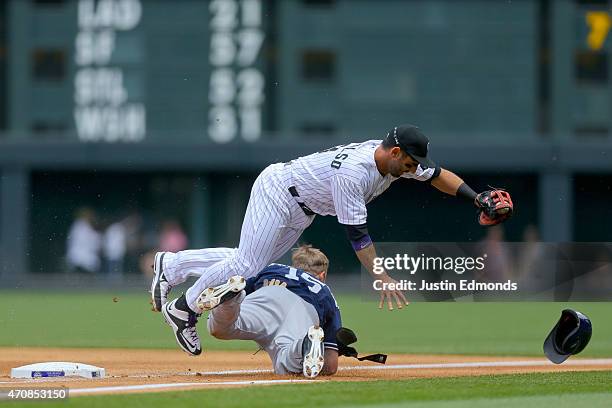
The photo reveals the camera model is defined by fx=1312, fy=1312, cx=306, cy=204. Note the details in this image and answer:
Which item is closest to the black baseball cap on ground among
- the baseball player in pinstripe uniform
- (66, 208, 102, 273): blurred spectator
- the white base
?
the baseball player in pinstripe uniform

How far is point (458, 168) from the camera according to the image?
25531 mm

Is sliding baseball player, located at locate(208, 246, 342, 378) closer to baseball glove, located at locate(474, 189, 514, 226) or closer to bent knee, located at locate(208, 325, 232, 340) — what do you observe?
bent knee, located at locate(208, 325, 232, 340)

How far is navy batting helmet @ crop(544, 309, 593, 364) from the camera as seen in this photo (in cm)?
798

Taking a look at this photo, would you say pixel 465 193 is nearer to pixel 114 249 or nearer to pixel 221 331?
pixel 221 331

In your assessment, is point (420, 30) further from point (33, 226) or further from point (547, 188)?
point (33, 226)

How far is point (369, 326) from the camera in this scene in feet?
44.1

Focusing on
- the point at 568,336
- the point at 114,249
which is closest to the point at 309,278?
the point at 568,336

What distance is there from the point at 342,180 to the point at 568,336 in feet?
6.01

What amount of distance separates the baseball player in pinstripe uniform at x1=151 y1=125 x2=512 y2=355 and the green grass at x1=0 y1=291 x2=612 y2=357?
2298 mm

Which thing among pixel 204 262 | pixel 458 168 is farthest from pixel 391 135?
pixel 458 168

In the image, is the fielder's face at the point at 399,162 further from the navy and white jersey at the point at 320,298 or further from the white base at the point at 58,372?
the white base at the point at 58,372

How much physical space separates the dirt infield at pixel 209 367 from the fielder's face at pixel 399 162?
1.22 metres

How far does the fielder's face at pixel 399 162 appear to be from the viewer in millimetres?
7418

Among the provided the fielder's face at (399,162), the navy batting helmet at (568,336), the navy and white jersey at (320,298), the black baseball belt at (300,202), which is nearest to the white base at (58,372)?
the navy and white jersey at (320,298)
